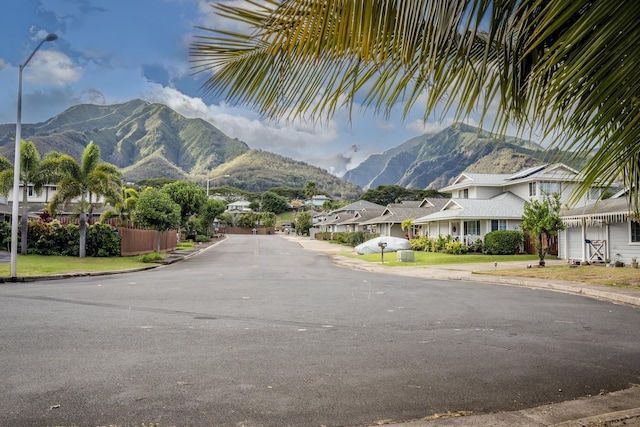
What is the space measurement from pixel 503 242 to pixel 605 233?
8.83m

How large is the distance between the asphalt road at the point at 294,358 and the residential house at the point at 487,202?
26115mm

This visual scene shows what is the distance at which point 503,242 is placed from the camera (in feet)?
114

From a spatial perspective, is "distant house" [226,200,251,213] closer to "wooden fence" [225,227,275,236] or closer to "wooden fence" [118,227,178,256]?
"wooden fence" [225,227,275,236]

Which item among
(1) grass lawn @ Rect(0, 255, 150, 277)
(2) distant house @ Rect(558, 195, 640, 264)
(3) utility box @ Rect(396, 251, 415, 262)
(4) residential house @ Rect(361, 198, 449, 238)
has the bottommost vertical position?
(1) grass lawn @ Rect(0, 255, 150, 277)

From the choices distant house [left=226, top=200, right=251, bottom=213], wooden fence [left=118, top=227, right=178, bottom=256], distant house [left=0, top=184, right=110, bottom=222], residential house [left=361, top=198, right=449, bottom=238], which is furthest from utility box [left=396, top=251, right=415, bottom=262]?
distant house [left=226, top=200, right=251, bottom=213]

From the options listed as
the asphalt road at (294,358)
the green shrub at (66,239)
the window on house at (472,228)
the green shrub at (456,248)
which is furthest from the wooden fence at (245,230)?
the asphalt road at (294,358)

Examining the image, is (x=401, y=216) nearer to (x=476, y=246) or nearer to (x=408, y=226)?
(x=408, y=226)

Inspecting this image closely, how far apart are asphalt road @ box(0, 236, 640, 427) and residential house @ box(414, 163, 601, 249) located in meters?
26.1

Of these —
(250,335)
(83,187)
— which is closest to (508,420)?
(250,335)

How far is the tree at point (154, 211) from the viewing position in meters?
32.1

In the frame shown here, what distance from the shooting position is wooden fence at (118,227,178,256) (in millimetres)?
31500

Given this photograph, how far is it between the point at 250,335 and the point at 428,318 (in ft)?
12.6

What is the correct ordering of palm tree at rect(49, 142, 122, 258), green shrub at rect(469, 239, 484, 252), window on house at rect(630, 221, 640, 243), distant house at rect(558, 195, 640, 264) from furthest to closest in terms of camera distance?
green shrub at rect(469, 239, 484, 252) → palm tree at rect(49, 142, 122, 258) → window on house at rect(630, 221, 640, 243) → distant house at rect(558, 195, 640, 264)

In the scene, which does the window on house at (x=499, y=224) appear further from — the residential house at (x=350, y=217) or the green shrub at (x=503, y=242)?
the residential house at (x=350, y=217)
